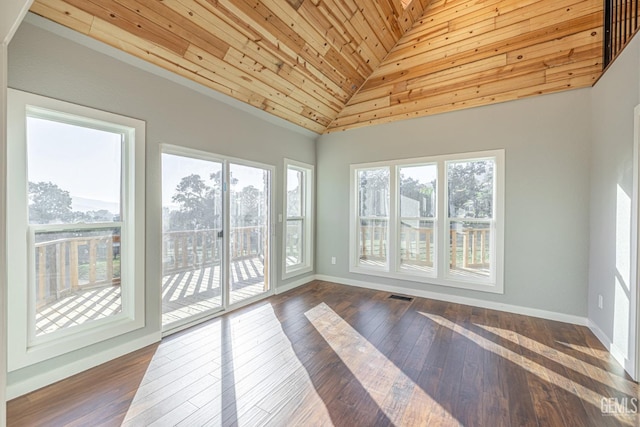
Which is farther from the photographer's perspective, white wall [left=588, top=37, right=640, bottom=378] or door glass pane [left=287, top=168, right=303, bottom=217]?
door glass pane [left=287, top=168, right=303, bottom=217]

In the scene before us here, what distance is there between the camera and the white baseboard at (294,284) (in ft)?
14.3

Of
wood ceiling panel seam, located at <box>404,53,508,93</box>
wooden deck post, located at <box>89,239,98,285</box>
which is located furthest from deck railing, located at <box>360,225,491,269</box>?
wooden deck post, located at <box>89,239,98,285</box>

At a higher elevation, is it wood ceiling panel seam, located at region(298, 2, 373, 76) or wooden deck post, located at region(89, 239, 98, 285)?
wood ceiling panel seam, located at region(298, 2, 373, 76)

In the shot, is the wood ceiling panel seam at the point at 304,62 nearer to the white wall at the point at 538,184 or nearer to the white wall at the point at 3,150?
the white wall at the point at 538,184

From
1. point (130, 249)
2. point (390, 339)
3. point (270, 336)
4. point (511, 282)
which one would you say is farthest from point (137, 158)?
point (511, 282)

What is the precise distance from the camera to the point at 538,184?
3.41m

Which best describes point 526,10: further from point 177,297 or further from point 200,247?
point 177,297

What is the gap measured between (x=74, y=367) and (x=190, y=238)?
1.45 meters

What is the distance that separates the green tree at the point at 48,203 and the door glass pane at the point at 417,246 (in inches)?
162

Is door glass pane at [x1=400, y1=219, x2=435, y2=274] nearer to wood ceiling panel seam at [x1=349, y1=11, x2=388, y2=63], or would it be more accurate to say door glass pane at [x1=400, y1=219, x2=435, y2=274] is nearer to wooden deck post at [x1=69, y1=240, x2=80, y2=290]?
wood ceiling panel seam at [x1=349, y1=11, x2=388, y2=63]

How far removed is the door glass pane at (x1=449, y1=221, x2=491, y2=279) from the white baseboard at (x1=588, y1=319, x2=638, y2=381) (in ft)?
3.68

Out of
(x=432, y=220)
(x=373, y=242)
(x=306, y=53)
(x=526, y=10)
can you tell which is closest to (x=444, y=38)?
(x=526, y=10)

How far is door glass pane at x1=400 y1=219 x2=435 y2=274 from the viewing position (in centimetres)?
422

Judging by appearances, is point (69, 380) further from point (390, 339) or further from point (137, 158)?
point (390, 339)
